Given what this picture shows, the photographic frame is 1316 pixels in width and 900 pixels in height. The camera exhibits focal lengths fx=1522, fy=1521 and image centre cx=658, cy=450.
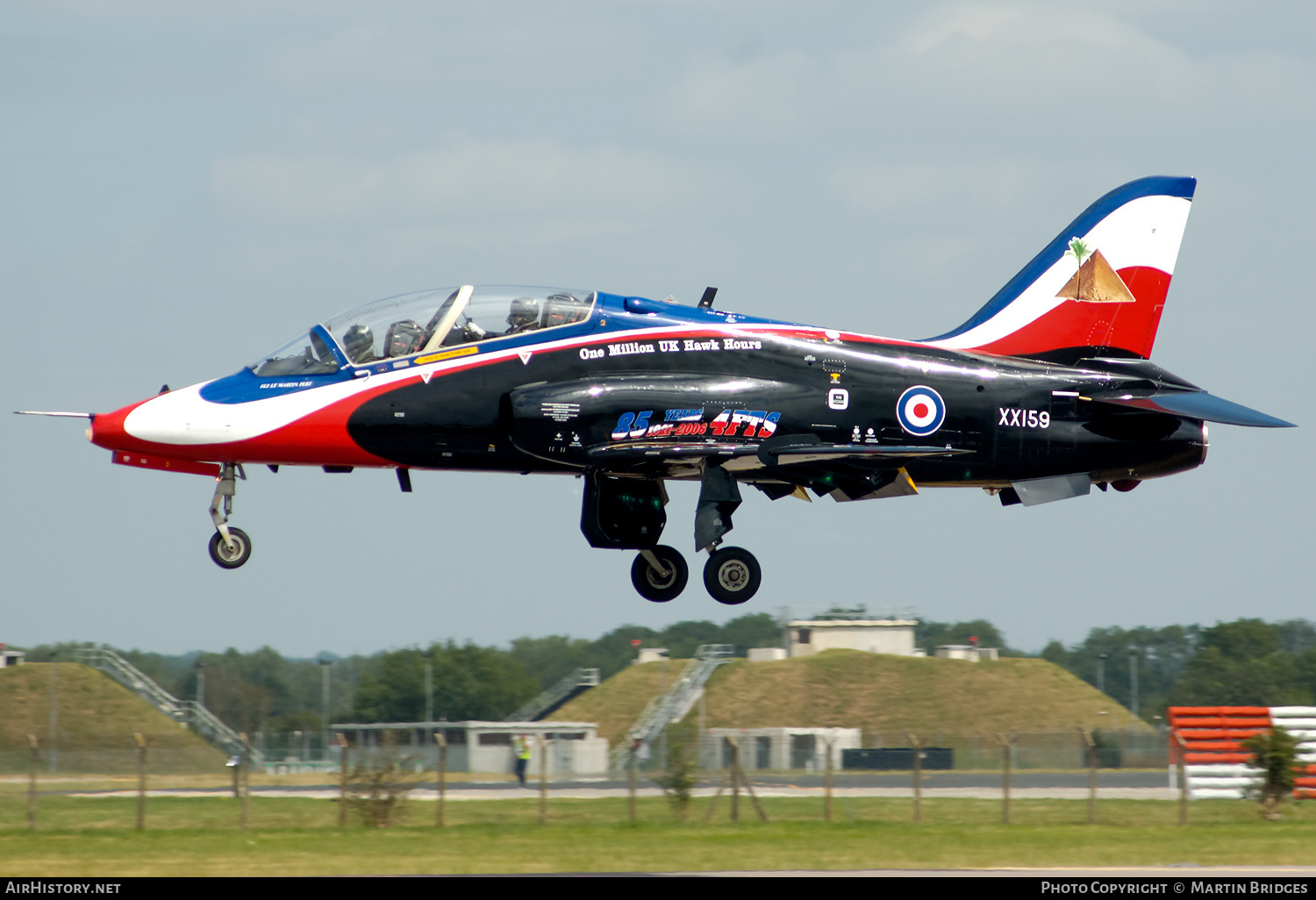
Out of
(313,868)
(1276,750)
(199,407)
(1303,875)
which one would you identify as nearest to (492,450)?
(199,407)

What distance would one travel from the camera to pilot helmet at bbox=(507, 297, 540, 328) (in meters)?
20.8

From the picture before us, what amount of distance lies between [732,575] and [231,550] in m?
7.04

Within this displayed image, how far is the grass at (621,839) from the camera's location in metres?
20.0

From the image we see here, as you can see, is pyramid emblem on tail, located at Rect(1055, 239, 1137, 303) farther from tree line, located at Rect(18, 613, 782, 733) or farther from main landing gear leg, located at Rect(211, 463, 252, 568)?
tree line, located at Rect(18, 613, 782, 733)

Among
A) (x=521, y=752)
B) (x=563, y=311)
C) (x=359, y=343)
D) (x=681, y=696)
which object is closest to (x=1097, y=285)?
(x=563, y=311)

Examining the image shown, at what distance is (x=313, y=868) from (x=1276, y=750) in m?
17.8

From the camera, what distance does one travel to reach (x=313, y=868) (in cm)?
1958

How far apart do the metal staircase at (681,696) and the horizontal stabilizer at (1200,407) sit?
28627mm

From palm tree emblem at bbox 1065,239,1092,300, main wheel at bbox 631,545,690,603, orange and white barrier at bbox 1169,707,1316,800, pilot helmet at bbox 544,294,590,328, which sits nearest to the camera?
pilot helmet at bbox 544,294,590,328

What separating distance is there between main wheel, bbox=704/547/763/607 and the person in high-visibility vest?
1274cm

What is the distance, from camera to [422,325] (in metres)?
20.7

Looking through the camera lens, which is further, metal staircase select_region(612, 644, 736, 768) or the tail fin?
metal staircase select_region(612, 644, 736, 768)

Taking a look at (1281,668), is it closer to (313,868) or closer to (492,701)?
(492,701)

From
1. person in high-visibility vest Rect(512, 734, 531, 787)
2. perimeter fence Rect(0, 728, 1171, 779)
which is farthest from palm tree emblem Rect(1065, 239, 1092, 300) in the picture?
person in high-visibility vest Rect(512, 734, 531, 787)
